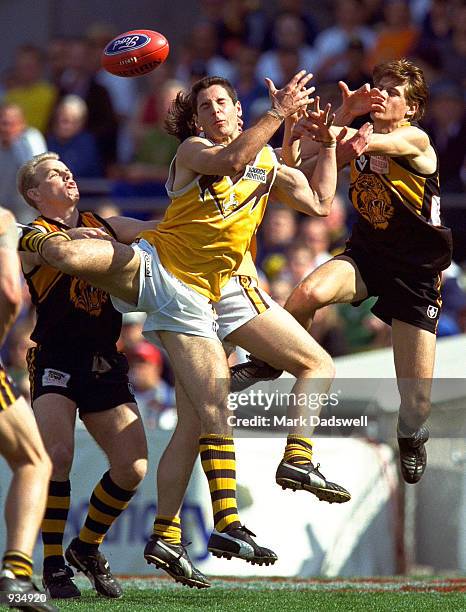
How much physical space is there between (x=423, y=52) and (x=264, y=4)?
3.49 m

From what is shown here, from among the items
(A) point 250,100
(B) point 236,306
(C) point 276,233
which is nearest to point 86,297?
(B) point 236,306

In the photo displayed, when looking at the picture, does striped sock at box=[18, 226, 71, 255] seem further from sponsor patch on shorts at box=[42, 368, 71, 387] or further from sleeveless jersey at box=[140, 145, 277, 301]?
sponsor patch on shorts at box=[42, 368, 71, 387]

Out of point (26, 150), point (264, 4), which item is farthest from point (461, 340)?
point (264, 4)

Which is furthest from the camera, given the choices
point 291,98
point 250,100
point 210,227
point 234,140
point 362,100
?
point 250,100

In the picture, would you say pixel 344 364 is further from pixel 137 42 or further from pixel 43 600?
pixel 43 600

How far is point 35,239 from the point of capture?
7.01 m

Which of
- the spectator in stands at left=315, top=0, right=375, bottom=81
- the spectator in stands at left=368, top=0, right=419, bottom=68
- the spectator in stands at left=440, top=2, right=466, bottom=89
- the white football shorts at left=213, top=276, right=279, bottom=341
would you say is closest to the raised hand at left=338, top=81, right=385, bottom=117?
the white football shorts at left=213, top=276, right=279, bottom=341

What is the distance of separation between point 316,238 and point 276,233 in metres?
0.66

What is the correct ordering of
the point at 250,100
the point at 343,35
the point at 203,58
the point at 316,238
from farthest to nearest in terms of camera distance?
the point at 203,58, the point at 343,35, the point at 250,100, the point at 316,238

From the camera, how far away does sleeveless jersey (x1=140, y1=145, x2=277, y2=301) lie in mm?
7078

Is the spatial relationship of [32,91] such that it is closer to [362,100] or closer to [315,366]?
[362,100]

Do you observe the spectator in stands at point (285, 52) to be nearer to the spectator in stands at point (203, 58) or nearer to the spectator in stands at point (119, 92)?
the spectator in stands at point (203, 58)

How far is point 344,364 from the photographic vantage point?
10094 mm

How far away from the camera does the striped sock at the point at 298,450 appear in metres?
7.20
